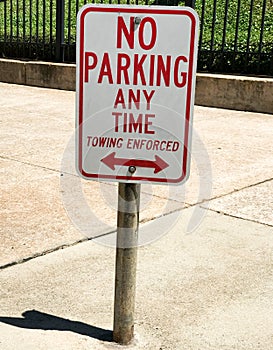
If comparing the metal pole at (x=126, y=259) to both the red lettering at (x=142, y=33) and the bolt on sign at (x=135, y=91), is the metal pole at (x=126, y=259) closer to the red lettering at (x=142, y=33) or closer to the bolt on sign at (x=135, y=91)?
the bolt on sign at (x=135, y=91)

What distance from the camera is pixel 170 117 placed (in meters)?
2.47

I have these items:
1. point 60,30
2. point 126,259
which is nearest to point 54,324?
point 126,259

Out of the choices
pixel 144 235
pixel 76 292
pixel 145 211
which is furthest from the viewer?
pixel 145 211

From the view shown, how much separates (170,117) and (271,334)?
3.61 ft

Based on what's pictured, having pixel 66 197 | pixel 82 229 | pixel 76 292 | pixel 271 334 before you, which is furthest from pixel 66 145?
pixel 271 334

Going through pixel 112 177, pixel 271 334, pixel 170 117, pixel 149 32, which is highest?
pixel 149 32

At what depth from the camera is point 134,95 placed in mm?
2439

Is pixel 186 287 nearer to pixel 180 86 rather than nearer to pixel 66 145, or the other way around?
pixel 180 86

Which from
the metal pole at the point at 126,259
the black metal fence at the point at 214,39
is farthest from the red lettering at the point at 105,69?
the black metal fence at the point at 214,39

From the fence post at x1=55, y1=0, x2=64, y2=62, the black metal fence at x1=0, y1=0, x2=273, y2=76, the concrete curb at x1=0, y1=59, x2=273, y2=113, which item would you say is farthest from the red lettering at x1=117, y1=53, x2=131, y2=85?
the fence post at x1=55, y1=0, x2=64, y2=62

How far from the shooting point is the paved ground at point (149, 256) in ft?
9.38

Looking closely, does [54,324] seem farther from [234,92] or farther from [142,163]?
[234,92]

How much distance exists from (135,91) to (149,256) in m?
1.46

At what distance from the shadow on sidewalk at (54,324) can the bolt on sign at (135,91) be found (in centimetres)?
71
